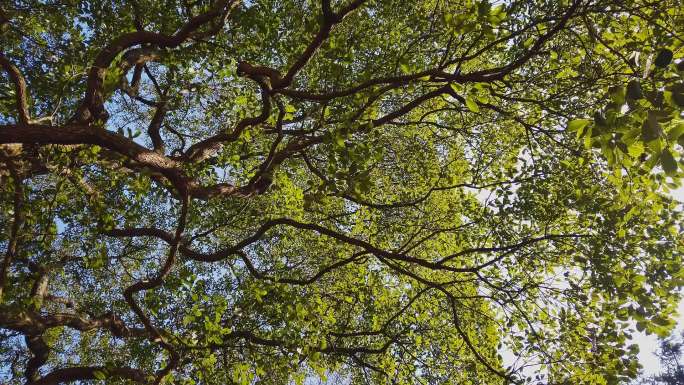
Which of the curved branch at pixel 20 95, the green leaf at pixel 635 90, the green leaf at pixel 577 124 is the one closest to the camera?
the green leaf at pixel 635 90

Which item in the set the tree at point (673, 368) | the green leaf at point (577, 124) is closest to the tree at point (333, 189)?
the green leaf at point (577, 124)

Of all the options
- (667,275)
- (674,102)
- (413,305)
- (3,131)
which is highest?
(413,305)

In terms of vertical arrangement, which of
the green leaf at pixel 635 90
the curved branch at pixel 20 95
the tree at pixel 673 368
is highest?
the tree at pixel 673 368

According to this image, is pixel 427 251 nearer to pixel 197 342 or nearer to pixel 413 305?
pixel 413 305

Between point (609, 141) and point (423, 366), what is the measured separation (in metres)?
7.21

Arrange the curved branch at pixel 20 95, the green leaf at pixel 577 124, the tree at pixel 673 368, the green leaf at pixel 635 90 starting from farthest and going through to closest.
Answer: the tree at pixel 673 368
the curved branch at pixel 20 95
the green leaf at pixel 577 124
the green leaf at pixel 635 90

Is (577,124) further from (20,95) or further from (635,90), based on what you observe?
(20,95)

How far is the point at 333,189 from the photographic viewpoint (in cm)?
426

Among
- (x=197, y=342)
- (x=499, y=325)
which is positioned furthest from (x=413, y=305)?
(x=197, y=342)

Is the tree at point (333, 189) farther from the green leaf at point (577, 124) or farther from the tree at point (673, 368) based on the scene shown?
the tree at point (673, 368)

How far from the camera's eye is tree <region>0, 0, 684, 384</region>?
5.43 m

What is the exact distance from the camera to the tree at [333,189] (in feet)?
17.8

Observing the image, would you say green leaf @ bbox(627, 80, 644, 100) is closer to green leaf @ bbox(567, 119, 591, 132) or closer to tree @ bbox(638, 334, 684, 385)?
green leaf @ bbox(567, 119, 591, 132)

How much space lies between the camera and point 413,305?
927 centimetres
